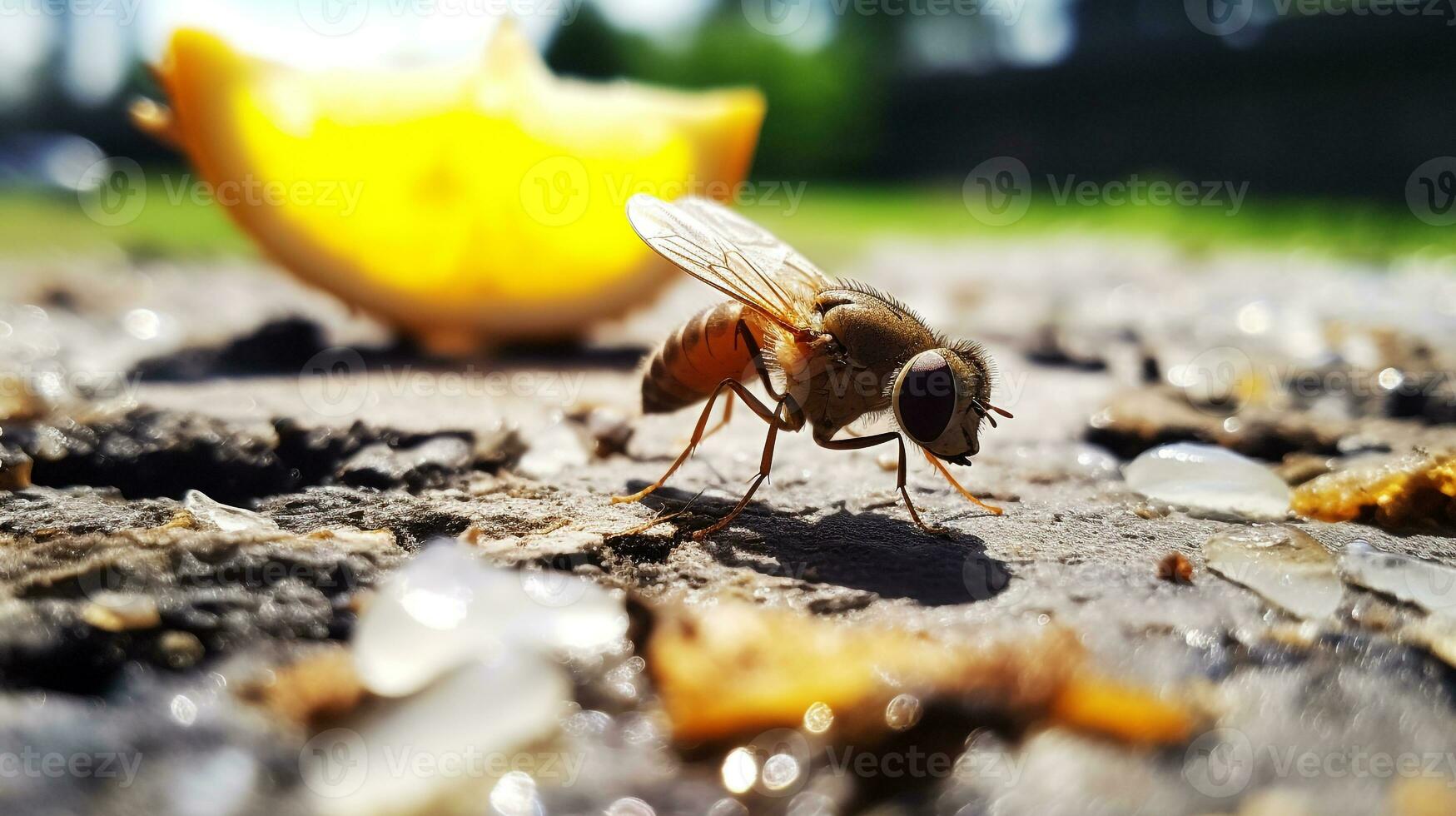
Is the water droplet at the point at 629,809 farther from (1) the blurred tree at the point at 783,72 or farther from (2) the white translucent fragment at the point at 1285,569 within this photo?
(1) the blurred tree at the point at 783,72

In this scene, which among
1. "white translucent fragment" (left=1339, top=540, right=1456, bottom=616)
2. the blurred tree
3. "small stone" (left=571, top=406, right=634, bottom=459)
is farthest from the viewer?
the blurred tree

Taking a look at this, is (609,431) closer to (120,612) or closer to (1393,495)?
(120,612)

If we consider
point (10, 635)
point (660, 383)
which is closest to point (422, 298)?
point (660, 383)

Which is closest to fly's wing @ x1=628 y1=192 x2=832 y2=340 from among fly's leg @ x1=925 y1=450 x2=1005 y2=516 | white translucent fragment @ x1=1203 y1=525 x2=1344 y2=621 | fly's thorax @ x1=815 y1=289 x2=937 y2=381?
fly's thorax @ x1=815 y1=289 x2=937 y2=381

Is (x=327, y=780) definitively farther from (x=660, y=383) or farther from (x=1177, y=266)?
(x=1177, y=266)

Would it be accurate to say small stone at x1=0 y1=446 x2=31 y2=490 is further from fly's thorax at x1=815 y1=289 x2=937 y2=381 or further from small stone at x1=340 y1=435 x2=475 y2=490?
fly's thorax at x1=815 y1=289 x2=937 y2=381

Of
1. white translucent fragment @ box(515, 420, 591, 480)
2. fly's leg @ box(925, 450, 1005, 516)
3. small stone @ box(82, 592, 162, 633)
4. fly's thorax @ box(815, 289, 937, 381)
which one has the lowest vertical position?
small stone @ box(82, 592, 162, 633)

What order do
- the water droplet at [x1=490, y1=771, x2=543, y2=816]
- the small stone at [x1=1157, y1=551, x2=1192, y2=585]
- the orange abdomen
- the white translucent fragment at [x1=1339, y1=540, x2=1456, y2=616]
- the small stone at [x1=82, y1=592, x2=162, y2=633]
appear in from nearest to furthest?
the water droplet at [x1=490, y1=771, x2=543, y2=816] < the small stone at [x1=82, y1=592, x2=162, y2=633] < the white translucent fragment at [x1=1339, y1=540, x2=1456, y2=616] < the small stone at [x1=1157, y1=551, x2=1192, y2=585] < the orange abdomen
